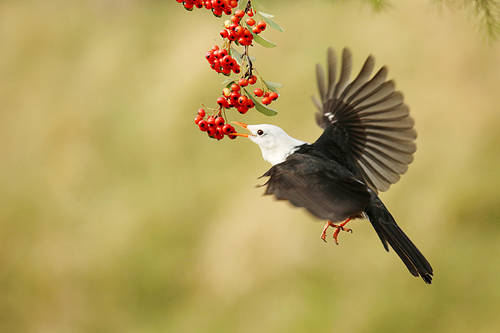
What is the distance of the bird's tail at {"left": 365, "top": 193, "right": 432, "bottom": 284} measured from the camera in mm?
1391

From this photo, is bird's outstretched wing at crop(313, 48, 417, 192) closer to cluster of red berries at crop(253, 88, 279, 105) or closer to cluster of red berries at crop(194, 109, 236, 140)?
cluster of red berries at crop(253, 88, 279, 105)

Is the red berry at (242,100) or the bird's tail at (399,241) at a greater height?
the red berry at (242,100)

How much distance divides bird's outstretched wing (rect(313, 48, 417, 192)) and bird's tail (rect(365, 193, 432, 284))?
169 millimetres

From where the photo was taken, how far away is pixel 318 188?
52.0 inches

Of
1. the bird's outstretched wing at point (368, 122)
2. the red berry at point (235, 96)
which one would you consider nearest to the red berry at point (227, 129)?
the red berry at point (235, 96)

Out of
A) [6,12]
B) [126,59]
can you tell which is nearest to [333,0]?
[126,59]

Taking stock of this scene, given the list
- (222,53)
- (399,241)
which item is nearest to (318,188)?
(399,241)

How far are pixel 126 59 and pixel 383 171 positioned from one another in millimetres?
4250

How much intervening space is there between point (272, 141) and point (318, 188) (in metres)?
0.30

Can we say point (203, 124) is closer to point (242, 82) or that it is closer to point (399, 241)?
point (242, 82)

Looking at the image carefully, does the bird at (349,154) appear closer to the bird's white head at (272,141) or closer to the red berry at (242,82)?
the bird's white head at (272,141)

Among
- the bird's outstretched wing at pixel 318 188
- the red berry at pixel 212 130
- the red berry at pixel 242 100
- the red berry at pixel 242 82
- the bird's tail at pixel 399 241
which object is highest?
the red berry at pixel 212 130

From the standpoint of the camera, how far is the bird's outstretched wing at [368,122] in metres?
Answer: 1.62

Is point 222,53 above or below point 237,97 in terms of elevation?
above
